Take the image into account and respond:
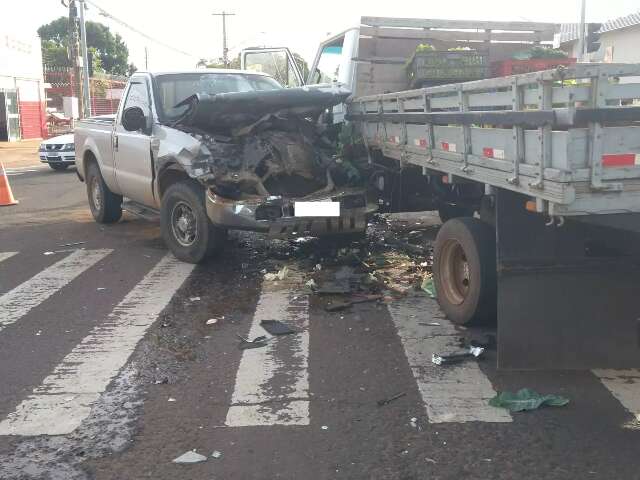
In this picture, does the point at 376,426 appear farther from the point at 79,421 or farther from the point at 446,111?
the point at 446,111

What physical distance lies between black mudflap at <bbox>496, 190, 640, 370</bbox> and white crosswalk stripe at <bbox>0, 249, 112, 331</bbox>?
4137 millimetres

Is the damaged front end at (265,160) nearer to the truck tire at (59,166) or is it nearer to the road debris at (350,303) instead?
the road debris at (350,303)

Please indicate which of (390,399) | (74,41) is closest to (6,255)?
(390,399)

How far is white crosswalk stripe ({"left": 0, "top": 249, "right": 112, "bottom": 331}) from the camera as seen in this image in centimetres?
646

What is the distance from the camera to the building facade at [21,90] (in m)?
32.3

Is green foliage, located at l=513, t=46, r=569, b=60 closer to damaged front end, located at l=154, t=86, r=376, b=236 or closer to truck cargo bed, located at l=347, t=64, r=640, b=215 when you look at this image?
damaged front end, located at l=154, t=86, r=376, b=236

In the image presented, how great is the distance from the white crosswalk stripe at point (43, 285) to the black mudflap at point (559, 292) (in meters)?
4.14

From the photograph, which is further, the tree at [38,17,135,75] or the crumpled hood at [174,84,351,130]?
the tree at [38,17,135,75]

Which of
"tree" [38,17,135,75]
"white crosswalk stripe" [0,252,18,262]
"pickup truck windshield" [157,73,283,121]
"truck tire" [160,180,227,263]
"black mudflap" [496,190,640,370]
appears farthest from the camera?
"tree" [38,17,135,75]

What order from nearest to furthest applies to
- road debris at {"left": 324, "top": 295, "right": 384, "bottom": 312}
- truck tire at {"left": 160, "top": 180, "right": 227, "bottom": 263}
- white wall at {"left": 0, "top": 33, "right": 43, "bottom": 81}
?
1. road debris at {"left": 324, "top": 295, "right": 384, "bottom": 312}
2. truck tire at {"left": 160, "top": 180, "right": 227, "bottom": 263}
3. white wall at {"left": 0, "top": 33, "right": 43, "bottom": 81}

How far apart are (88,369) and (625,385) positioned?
3604mm

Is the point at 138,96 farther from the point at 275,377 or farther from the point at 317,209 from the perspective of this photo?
the point at 275,377

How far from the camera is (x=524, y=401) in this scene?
166 inches

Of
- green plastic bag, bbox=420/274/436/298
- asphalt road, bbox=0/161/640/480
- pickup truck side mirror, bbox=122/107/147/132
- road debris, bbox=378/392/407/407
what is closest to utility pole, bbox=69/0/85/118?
pickup truck side mirror, bbox=122/107/147/132
